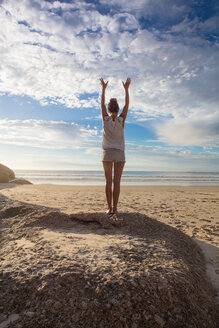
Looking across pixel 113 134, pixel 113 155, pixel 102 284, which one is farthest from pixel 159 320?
pixel 113 134

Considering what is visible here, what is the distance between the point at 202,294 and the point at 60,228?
6.35 feet

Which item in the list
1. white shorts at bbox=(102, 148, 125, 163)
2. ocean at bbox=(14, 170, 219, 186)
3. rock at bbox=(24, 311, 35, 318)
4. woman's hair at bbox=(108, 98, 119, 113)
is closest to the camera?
rock at bbox=(24, 311, 35, 318)

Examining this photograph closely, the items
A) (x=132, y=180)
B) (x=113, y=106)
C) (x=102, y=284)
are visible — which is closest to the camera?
(x=102, y=284)

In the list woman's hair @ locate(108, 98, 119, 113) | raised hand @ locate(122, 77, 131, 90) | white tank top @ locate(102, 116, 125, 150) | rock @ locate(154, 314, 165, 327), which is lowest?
rock @ locate(154, 314, 165, 327)

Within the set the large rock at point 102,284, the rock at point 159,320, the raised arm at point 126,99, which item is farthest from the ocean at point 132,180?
the rock at point 159,320

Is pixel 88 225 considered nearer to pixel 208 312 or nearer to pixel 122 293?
pixel 122 293

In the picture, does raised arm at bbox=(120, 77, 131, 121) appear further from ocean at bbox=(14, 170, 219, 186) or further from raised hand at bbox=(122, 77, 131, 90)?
ocean at bbox=(14, 170, 219, 186)

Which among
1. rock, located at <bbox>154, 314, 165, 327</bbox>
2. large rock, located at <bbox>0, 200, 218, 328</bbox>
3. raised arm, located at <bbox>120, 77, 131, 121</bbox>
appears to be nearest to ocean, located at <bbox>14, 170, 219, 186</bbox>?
raised arm, located at <bbox>120, 77, 131, 121</bbox>

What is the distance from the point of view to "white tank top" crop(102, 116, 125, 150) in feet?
12.7

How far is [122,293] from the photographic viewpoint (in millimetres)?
1618

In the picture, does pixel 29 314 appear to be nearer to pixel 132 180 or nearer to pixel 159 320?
pixel 159 320

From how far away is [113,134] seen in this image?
389 cm

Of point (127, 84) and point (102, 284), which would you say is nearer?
point (102, 284)

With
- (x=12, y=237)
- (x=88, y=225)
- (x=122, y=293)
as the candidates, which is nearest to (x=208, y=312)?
(x=122, y=293)
